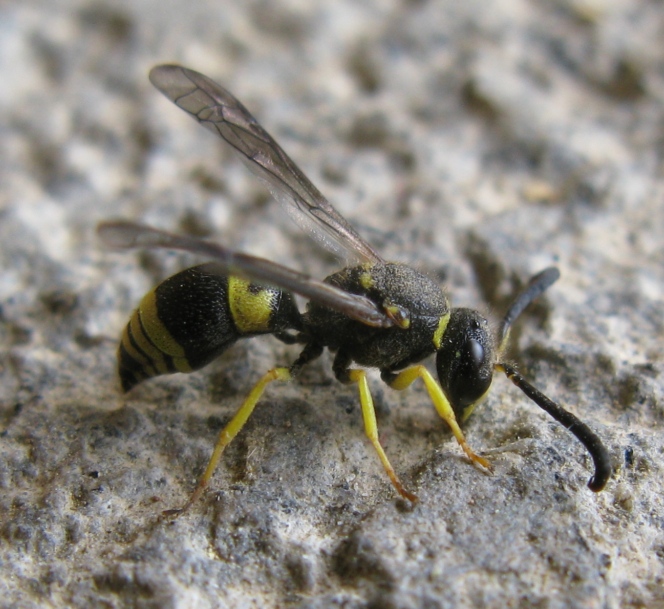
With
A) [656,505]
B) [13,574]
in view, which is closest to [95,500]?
[13,574]

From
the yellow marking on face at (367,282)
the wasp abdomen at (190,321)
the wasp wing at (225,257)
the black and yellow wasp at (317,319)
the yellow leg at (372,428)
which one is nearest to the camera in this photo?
the wasp wing at (225,257)

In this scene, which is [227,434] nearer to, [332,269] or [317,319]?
[317,319]

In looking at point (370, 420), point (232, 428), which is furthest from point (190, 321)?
point (370, 420)

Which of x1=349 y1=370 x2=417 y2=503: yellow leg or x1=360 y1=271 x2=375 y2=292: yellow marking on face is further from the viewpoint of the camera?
x1=360 y1=271 x2=375 y2=292: yellow marking on face

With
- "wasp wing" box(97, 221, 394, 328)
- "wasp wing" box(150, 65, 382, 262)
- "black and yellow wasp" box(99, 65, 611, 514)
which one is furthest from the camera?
"wasp wing" box(150, 65, 382, 262)

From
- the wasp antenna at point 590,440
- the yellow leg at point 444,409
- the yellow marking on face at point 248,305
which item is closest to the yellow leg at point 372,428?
the yellow leg at point 444,409

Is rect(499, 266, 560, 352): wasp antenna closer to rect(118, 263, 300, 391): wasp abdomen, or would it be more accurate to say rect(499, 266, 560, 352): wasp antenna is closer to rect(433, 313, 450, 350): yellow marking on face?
rect(433, 313, 450, 350): yellow marking on face

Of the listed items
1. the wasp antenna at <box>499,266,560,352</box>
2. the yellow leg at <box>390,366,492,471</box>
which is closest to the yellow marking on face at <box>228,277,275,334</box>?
the yellow leg at <box>390,366,492,471</box>

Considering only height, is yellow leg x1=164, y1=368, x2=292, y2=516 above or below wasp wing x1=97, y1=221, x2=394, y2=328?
below

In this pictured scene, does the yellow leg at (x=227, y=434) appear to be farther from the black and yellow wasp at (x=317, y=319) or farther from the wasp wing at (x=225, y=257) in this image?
the wasp wing at (x=225, y=257)
